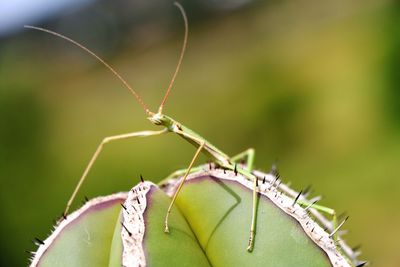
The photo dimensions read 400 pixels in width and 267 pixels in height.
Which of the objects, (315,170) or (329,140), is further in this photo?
(329,140)

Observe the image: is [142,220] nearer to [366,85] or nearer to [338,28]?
[366,85]

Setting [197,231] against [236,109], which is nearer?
[197,231]

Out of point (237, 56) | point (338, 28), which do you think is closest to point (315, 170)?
point (338, 28)

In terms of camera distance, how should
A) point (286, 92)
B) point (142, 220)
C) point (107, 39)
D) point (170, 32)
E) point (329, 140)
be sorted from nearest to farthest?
point (142, 220), point (329, 140), point (286, 92), point (170, 32), point (107, 39)

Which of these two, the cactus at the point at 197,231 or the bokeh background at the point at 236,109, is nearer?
the cactus at the point at 197,231
